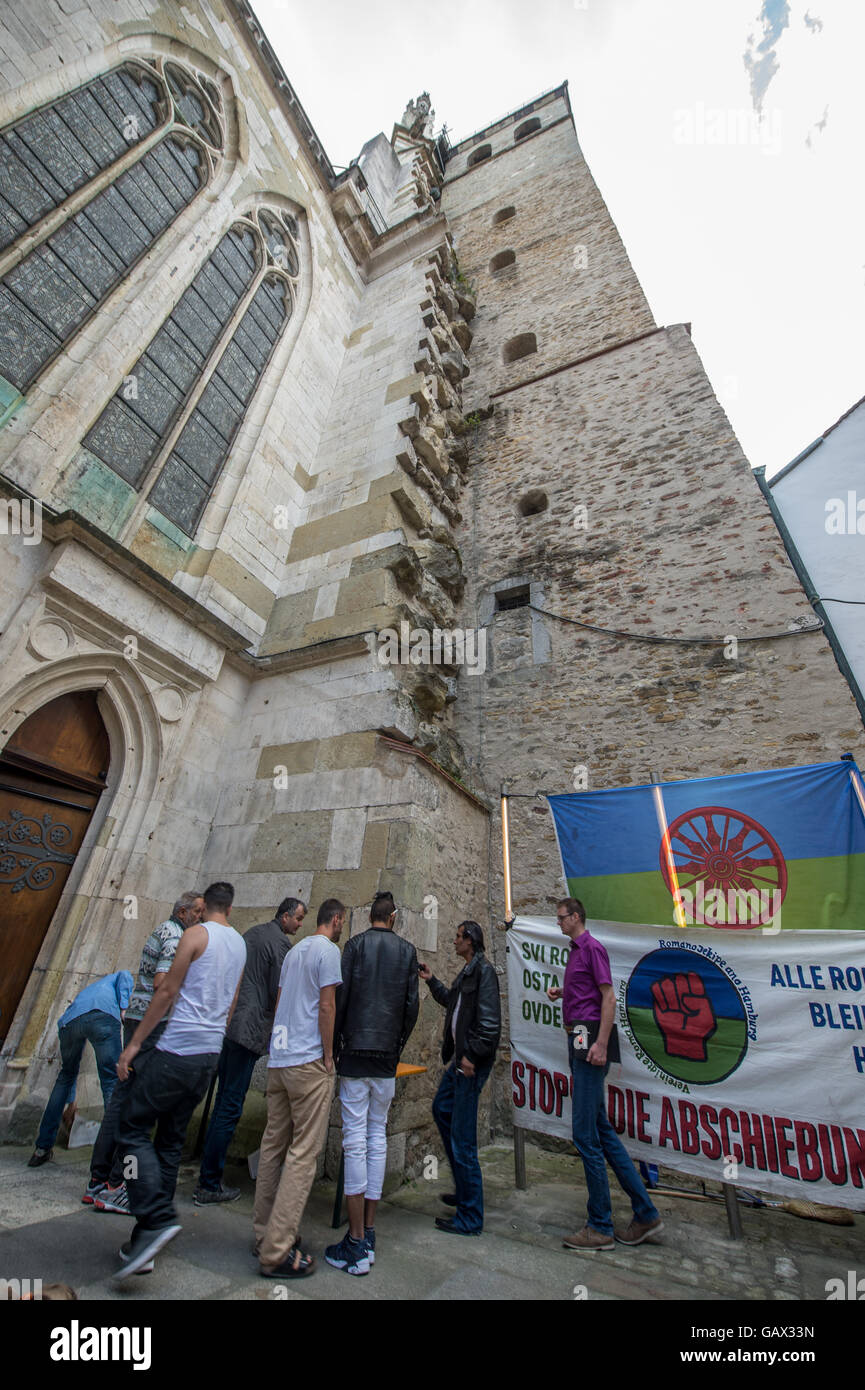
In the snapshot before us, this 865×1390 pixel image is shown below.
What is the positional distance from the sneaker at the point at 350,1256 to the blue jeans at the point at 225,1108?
974 millimetres

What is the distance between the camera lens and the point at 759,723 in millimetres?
5535

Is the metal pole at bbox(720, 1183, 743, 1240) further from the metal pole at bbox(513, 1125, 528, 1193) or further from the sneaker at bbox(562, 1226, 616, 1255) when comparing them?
the metal pole at bbox(513, 1125, 528, 1193)

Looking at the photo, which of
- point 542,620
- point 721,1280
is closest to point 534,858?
point 542,620

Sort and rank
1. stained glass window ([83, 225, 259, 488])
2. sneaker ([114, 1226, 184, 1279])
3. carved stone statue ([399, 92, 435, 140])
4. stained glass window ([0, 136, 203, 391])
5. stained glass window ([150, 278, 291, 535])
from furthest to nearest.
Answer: carved stone statue ([399, 92, 435, 140]) < stained glass window ([150, 278, 291, 535]) < stained glass window ([83, 225, 259, 488]) < stained glass window ([0, 136, 203, 391]) < sneaker ([114, 1226, 184, 1279])

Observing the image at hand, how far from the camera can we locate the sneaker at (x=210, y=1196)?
295cm

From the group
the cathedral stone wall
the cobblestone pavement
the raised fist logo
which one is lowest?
the cobblestone pavement

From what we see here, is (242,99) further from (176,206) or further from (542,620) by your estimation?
(542,620)

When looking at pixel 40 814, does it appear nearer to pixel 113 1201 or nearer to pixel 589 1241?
pixel 113 1201

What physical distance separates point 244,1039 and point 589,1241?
6.51 feet

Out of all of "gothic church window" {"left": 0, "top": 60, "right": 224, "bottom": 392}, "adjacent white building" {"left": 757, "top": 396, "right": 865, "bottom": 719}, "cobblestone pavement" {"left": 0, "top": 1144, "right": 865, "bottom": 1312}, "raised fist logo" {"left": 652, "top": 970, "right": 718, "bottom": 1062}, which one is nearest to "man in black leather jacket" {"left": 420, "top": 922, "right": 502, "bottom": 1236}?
"cobblestone pavement" {"left": 0, "top": 1144, "right": 865, "bottom": 1312}

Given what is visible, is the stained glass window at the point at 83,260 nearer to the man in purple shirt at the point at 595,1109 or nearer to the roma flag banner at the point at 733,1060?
the man in purple shirt at the point at 595,1109

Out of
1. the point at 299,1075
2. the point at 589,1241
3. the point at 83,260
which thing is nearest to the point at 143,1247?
the point at 299,1075

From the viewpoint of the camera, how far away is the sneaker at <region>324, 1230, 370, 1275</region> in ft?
7.45

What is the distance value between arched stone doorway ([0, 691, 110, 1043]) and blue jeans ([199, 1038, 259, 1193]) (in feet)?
6.20
